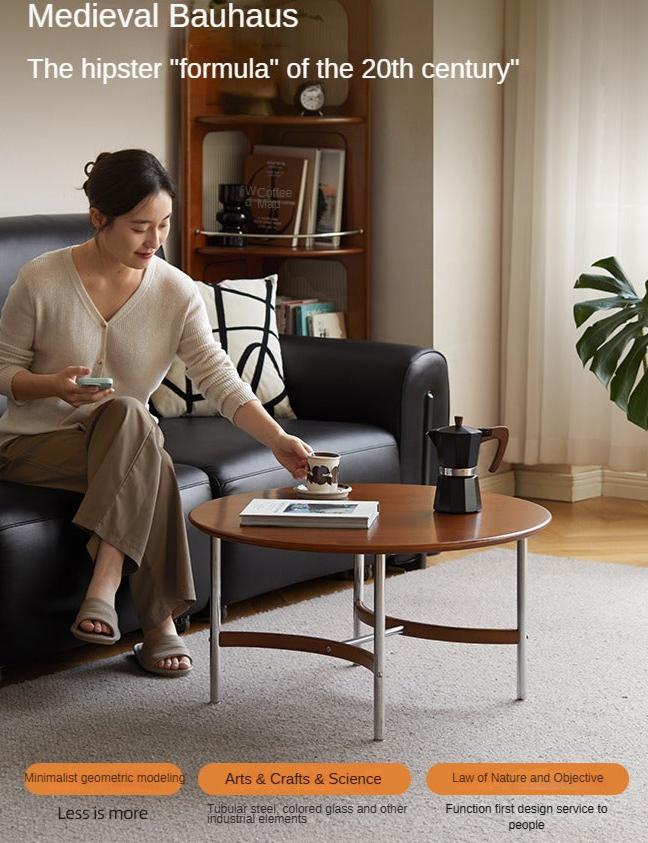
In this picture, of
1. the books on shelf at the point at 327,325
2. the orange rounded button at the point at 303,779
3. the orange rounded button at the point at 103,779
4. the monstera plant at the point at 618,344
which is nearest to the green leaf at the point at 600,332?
the monstera plant at the point at 618,344

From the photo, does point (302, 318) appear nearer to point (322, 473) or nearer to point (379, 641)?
point (322, 473)

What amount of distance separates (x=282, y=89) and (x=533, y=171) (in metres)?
0.87

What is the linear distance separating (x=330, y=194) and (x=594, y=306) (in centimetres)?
99

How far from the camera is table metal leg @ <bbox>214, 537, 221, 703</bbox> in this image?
2535mm

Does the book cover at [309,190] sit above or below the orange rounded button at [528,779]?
above

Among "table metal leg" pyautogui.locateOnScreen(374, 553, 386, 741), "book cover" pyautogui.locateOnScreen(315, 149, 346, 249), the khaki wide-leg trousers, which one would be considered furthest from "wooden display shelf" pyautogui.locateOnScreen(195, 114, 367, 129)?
"table metal leg" pyautogui.locateOnScreen(374, 553, 386, 741)

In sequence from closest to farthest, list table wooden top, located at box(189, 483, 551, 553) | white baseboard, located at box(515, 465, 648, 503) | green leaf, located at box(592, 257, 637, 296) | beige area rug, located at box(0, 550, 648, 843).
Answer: beige area rug, located at box(0, 550, 648, 843), table wooden top, located at box(189, 483, 551, 553), green leaf, located at box(592, 257, 637, 296), white baseboard, located at box(515, 465, 648, 503)

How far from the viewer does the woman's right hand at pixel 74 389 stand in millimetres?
2686

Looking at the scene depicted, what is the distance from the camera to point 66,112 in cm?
392

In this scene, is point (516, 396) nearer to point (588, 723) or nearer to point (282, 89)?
point (282, 89)

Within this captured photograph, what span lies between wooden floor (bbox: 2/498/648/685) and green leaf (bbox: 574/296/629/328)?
66cm

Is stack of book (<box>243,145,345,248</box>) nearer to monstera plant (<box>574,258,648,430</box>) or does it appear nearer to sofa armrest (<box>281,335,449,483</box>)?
sofa armrest (<box>281,335,449,483</box>)

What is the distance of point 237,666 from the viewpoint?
111 inches

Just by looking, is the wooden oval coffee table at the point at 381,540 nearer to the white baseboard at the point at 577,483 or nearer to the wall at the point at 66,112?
the wall at the point at 66,112
